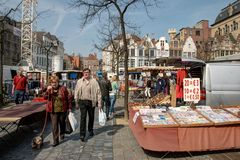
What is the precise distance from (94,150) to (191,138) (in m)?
2.30

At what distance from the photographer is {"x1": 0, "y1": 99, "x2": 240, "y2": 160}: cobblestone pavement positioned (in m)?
6.87

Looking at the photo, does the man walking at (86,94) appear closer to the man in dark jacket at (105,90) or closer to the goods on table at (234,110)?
the goods on table at (234,110)

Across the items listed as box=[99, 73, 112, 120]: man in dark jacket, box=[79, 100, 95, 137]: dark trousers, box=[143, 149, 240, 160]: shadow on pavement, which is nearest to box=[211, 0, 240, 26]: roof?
box=[99, 73, 112, 120]: man in dark jacket

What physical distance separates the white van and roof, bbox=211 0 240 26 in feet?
237

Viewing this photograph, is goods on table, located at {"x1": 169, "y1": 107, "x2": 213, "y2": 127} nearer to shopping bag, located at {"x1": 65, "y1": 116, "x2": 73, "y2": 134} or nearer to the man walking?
the man walking

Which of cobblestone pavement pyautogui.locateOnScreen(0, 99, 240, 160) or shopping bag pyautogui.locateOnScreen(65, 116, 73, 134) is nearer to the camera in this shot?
cobblestone pavement pyautogui.locateOnScreen(0, 99, 240, 160)

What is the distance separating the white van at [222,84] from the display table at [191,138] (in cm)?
406

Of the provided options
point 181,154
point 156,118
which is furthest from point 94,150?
point 181,154

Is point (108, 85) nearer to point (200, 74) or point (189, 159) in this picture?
point (200, 74)

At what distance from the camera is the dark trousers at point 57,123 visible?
803cm

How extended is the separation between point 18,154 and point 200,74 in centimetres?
771

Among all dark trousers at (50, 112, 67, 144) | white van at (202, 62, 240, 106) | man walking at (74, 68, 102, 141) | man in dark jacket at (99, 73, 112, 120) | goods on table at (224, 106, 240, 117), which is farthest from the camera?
man in dark jacket at (99, 73, 112, 120)

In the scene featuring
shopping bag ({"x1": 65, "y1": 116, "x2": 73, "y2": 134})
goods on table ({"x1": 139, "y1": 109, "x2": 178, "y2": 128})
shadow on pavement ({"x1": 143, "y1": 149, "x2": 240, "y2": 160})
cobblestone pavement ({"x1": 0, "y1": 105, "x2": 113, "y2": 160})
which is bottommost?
cobblestone pavement ({"x1": 0, "y1": 105, "x2": 113, "y2": 160})

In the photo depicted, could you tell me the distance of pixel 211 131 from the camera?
686 centimetres
